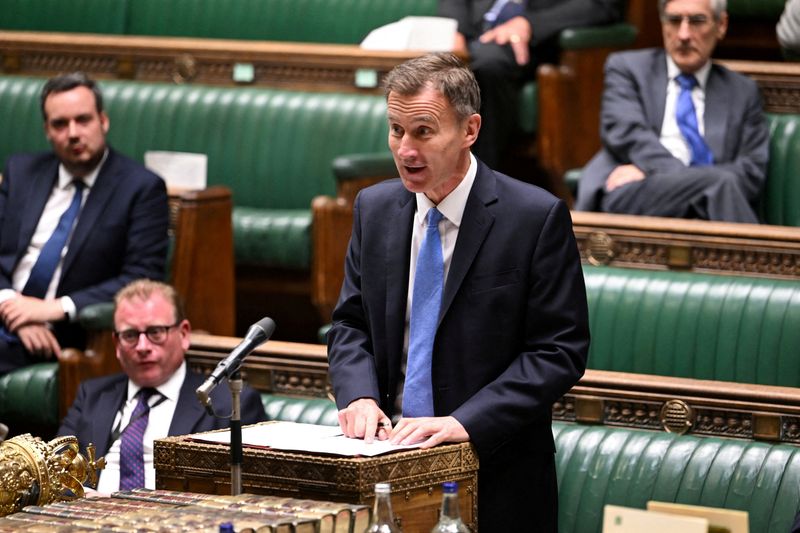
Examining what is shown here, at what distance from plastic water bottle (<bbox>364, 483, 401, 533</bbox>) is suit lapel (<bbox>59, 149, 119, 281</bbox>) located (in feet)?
7.59

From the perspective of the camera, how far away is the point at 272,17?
5148 mm

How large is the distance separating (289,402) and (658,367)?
815 millimetres

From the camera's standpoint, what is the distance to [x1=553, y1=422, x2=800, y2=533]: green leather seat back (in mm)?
2689

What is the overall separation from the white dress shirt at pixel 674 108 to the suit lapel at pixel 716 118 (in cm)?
2

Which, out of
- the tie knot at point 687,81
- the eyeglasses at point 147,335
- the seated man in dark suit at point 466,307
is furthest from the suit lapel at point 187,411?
the tie knot at point 687,81

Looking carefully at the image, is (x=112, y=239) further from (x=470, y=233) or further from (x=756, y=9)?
(x=756, y=9)

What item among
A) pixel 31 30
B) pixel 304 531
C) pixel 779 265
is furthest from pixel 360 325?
pixel 31 30

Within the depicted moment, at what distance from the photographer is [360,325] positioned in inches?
90.4

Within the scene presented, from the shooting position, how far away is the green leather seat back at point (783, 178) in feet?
13.5

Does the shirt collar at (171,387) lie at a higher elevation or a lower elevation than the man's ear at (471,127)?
lower

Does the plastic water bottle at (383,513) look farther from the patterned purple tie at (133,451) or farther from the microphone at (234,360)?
the patterned purple tie at (133,451)

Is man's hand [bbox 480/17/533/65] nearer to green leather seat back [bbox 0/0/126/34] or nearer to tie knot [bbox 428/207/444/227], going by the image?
green leather seat back [bbox 0/0/126/34]

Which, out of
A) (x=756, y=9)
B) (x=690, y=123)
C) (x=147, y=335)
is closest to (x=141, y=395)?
(x=147, y=335)

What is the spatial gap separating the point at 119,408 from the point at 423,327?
4.41 feet
